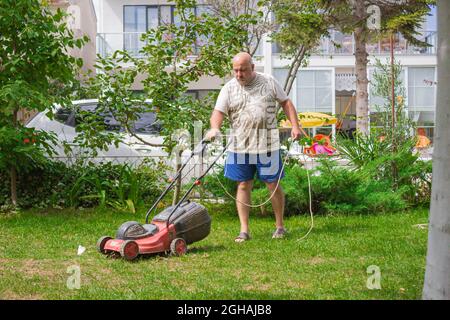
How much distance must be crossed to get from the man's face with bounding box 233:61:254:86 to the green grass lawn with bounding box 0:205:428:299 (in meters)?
1.49

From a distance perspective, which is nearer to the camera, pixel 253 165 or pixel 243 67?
pixel 243 67

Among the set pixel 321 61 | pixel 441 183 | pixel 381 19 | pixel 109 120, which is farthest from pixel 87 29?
pixel 441 183

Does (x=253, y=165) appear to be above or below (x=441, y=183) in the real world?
below

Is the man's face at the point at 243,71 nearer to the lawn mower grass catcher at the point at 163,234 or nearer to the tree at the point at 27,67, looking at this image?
the lawn mower grass catcher at the point at 163,234

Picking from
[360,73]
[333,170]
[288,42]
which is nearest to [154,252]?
[333,170]

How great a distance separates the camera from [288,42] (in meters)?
12.4

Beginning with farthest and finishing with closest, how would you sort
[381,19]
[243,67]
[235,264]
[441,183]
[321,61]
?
[321,61]
[381,19]
[243,67]
[235,264]
[441,183]

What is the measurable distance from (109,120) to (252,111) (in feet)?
11.8

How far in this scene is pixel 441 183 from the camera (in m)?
3.37

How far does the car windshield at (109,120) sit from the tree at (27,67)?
67 cm

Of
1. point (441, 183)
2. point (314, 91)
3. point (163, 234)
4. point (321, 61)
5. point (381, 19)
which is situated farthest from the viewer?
point (314, 91)

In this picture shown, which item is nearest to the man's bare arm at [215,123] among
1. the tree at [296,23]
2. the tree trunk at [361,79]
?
the tree at [296,23]

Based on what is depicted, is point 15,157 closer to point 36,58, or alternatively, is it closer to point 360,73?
point 36,58

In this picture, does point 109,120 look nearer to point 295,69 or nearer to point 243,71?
point 295,69
